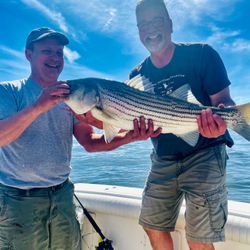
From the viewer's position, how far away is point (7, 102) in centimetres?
295

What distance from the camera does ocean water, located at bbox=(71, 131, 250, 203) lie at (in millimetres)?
8023

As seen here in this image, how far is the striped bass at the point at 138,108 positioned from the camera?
2793mm

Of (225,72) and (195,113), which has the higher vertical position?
(225,72)

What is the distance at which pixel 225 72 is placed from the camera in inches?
121

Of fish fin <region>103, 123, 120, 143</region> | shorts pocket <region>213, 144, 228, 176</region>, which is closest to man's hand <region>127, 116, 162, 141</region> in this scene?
fish fin <region>103, 123, 120, 143</region>

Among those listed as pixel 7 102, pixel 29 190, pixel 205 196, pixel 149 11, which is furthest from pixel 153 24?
pixel 29 190

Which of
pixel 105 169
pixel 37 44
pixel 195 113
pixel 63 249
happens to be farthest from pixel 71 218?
pixel 105 169

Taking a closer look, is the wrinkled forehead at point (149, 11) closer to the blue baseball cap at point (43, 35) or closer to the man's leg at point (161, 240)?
the blue baseball cap at point (43, 35)

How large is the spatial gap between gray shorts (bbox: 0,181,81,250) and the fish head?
854 millimetres

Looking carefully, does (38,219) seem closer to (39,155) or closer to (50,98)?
(39,155)

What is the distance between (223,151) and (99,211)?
159 centimetres

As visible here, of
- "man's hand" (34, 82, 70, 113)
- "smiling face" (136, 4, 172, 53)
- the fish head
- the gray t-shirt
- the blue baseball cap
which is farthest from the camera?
the blue baseball cap

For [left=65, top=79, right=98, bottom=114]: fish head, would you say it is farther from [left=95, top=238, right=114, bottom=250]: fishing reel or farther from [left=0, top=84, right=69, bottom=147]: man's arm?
[left=95, top=238, right=114, bottom=250]: fishing reel

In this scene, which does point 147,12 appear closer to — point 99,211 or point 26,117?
point 26,117
